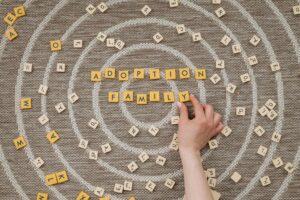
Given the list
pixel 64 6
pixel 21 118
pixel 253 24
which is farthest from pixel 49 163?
pixel 253 24

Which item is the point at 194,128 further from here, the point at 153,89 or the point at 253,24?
the point at 253,24

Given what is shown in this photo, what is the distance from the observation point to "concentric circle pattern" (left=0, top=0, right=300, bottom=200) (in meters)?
A: 1.43

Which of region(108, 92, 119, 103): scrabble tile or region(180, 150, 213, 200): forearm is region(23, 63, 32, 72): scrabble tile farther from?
region(180, 150, 213, 200): forearm

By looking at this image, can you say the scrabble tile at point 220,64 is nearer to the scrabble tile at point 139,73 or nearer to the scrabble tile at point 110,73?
the scrabble tile at point 139,73

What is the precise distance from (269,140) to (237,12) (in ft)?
1.67

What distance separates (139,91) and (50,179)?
47 centimetres

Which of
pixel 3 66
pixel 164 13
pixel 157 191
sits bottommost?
pixel 157 191

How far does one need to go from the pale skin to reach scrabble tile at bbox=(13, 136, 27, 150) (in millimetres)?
593

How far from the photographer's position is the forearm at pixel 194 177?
1249 mm

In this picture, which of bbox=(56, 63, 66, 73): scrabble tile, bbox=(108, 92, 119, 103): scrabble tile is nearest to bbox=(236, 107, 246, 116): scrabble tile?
bbox=(108, 92, 119, 103): scrabble tile

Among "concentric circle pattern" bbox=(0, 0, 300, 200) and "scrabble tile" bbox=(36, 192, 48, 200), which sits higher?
"concentric circle pattern" bbox=(0, 0, 300, 200)

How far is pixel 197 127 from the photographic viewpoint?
1.36 m

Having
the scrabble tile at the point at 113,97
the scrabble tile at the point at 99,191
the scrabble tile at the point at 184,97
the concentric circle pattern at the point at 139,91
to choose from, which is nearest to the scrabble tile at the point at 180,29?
the concentric circle pattern at the point at 139,91

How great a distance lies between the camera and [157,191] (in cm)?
142
